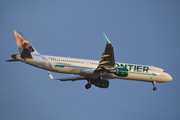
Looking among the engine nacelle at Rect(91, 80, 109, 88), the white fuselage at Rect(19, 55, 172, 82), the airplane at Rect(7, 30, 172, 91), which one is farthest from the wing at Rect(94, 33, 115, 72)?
the engine nacelle at Rect(91, 80, 109, 88)

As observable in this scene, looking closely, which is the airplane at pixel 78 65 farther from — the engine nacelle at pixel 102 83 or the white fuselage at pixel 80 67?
the engine nacelle at pixel 102 83

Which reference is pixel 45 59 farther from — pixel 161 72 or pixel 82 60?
pixel 161 72

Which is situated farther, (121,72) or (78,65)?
(78,65)

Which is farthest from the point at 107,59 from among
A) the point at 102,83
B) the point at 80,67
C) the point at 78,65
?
the point at 102,83

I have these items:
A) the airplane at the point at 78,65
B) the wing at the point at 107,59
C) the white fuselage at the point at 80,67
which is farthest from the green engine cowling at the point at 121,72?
the white fuselage at the point at 80,67

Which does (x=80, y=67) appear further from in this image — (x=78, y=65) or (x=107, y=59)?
(x=107, y=59)

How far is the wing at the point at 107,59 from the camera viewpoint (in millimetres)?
27031

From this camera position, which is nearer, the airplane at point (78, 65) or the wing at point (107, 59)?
the wing at point (107, 59)

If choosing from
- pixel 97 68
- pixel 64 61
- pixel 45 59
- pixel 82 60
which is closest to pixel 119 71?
pixel 97 68

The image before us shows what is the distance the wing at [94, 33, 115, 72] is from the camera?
88.7ft

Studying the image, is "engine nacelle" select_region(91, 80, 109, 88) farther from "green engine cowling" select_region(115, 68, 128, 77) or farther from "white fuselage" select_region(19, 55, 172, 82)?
"green engine cowling" select_region(115, 68, 128, 77)

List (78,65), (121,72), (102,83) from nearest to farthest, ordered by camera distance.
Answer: (121,72) < (78,65) < (102,83)

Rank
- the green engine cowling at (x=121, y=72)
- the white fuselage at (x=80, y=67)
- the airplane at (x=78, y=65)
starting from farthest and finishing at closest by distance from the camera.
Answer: the green engine cowling at (x=121, y=72) → the white fuselage at (x=80, y=67) → the airplane at (x=78, y=65)

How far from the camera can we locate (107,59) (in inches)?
1148
